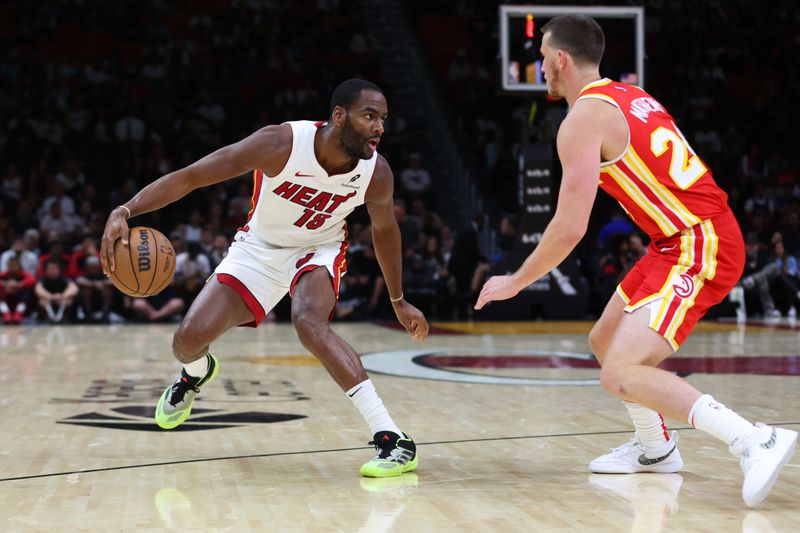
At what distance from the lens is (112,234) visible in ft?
13.8

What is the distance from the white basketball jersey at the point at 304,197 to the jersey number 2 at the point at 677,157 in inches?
54.1

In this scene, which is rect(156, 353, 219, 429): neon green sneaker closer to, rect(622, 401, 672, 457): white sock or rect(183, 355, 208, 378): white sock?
rect(183, 355, 208, 378): white sock

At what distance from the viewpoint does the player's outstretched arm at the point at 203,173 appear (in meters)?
4.24

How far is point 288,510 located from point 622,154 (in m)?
1.75

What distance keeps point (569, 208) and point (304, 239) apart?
168cm

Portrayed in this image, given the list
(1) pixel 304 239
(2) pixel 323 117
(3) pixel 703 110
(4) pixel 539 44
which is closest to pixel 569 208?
(1) pixel 304 239

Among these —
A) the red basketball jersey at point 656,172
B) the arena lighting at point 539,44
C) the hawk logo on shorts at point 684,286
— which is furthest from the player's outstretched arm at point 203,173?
the arena lighting at point 539,44

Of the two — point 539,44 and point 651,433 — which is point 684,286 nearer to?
point 651,433

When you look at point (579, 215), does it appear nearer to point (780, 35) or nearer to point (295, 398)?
point (295, 398)

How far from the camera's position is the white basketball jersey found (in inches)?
190

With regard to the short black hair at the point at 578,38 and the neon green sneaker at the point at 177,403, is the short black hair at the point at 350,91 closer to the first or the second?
the short black hair at the point at 578,38

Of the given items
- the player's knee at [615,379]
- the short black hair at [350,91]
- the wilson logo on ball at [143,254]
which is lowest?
the player's knee at [615,379]

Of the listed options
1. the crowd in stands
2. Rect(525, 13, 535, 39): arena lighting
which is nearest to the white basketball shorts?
Rect(525, 13, 535, 39): arena lighting

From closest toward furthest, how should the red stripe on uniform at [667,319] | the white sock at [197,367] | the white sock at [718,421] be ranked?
the white sock at [718,421]
the red stripe on uniform at [667,319]
the white sock at [197,367]
